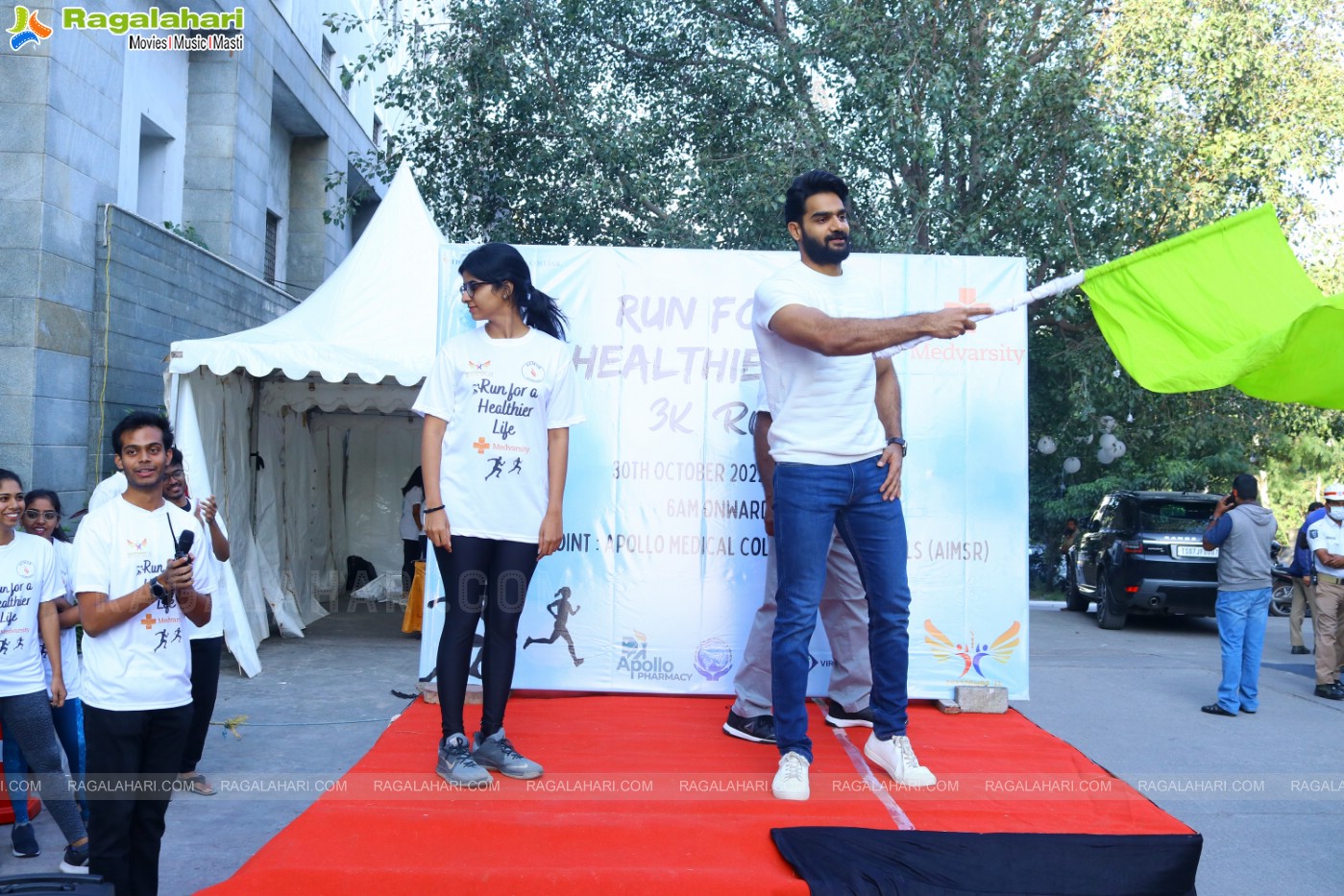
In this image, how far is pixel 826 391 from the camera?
3760 millimetres

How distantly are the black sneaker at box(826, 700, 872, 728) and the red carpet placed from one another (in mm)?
61

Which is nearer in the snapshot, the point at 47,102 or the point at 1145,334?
the point at 1145,334


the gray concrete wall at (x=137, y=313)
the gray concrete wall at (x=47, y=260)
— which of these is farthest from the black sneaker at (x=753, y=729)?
the gray concrete wall at (x=137, y=313)

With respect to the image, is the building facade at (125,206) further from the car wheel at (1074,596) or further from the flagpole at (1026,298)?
the car wheel at (1074,596)

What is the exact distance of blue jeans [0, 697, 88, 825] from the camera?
4.12 metres

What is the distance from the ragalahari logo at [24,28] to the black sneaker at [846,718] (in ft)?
A: 26.2

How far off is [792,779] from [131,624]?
2092 millimetres

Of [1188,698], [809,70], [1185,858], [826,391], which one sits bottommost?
[1188,698]

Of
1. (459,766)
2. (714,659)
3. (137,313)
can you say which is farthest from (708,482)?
(137,313)

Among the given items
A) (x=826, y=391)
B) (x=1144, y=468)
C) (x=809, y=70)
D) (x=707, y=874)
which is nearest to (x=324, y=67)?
(x=809, y=70)

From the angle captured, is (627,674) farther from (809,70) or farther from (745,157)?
(809,70)

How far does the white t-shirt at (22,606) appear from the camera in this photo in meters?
3.84

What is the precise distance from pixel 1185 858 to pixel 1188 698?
5748 millimetres

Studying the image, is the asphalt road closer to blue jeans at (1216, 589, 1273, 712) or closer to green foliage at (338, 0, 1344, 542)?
blue jeans at (1216, 589, 1273, 712)
